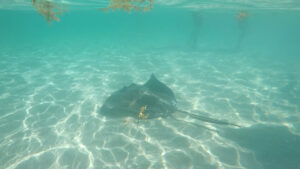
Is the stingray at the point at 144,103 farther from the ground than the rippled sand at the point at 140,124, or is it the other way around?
the stingray at the point at 144,103

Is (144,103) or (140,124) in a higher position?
(144,103)

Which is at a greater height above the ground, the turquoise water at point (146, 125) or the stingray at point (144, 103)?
the stingray at point (144, 103)

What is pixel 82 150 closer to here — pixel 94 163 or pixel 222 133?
pixel 94 163

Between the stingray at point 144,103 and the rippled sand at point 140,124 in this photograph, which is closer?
the rippled sand at point 140,124

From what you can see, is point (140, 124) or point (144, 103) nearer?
point (144, 103)

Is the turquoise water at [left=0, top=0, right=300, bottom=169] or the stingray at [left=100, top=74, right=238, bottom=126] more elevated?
the stingray at [left=100, top=74, right=238, bottom=126]

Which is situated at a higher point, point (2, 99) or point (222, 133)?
point (222, 133)

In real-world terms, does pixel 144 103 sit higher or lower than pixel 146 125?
higher

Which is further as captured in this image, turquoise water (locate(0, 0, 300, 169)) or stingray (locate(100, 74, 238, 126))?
stingray (locate(100, 74, 238, 126))

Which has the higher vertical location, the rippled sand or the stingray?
the stingray

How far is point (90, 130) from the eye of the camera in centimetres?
759

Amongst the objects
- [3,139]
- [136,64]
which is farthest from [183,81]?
[3,139]

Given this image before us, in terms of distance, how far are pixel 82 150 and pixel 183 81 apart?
9156 millimetres

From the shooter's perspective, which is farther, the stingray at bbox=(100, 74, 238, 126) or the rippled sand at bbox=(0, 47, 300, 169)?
the stingray at bbox=(100, 74, 238, 126)
